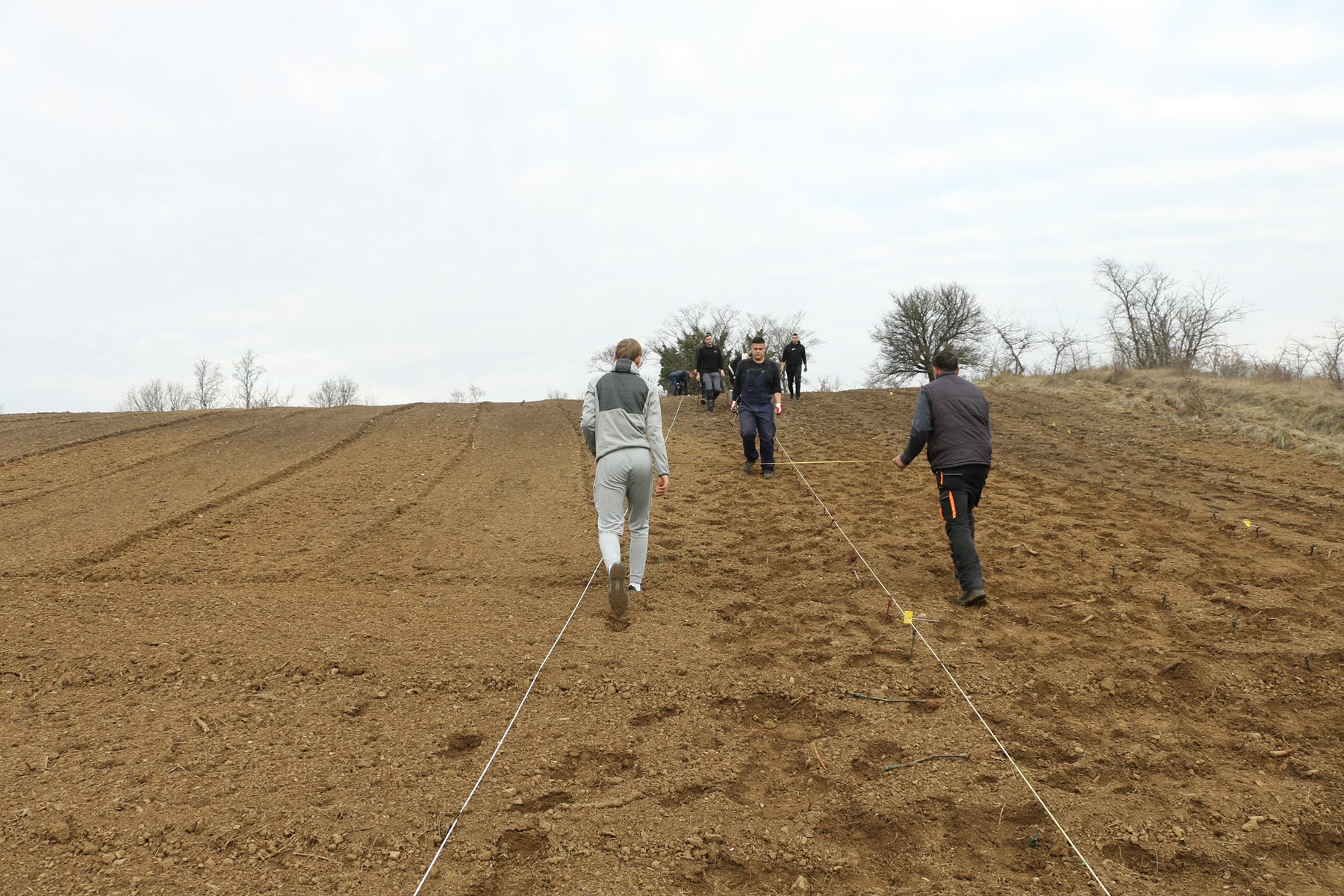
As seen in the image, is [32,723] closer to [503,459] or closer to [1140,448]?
[503,459]

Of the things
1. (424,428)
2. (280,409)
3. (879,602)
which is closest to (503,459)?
(424,428)

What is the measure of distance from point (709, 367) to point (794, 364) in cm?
263

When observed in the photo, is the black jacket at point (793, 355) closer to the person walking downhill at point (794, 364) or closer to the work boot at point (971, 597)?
the person walking downhill at point (794, 364)

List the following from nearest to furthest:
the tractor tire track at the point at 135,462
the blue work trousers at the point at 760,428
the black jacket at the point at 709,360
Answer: the tractor tire track at the point at 135,462, the blue work trousers at the point at 760,428, the black jacket at the point at 709,360

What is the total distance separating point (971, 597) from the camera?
552 centimetres

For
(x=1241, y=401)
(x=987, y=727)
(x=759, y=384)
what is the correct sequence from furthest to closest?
(x=1241, y=401)
(x=759, y=384)
(x=987, y=727)

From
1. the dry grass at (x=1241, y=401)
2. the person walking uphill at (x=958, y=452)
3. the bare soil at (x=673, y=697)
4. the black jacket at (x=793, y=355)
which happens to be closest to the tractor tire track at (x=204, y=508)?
the bare soil at (x=673, y=697)

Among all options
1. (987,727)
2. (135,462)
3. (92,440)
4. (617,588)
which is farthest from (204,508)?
(987,727)

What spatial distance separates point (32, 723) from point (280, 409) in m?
14.4

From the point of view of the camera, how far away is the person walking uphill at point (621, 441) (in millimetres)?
5473

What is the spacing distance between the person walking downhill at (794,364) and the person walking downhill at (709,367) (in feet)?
5.79

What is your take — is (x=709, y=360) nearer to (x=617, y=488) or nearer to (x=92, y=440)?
(x=617, y=488)

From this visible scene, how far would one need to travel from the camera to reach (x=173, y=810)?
10.2 feet

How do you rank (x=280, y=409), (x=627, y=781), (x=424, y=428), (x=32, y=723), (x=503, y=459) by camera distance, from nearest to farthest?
(x=627, y=781) → (x=32, y=723) → (x=503, y=459) → (x=424, y=428) → (x=280, y=409)
